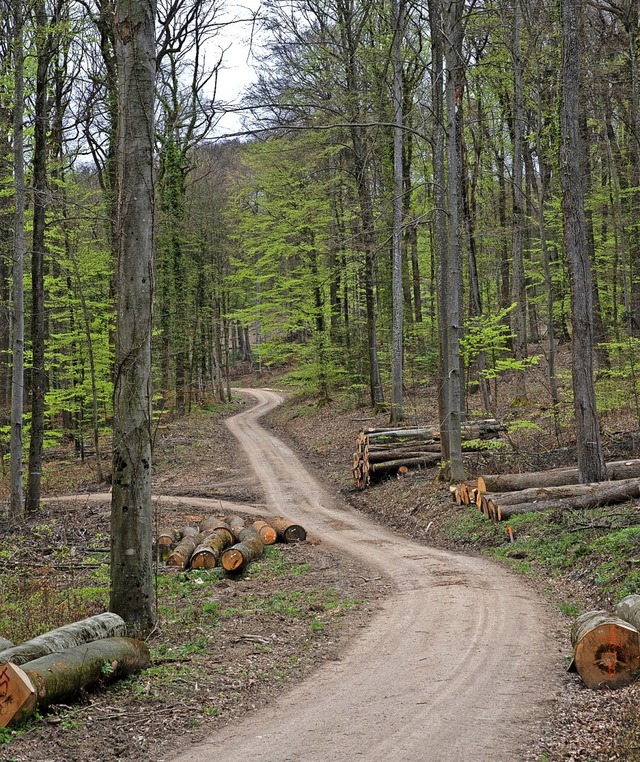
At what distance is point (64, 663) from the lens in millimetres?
5496

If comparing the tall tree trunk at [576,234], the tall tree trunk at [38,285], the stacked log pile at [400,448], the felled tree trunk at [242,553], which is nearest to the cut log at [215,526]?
the felled tree trunk at [242,553]

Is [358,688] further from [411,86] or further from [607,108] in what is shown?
[411,86]

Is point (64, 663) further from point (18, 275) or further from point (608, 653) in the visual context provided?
point (18, 275)

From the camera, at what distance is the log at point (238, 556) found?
1130cm

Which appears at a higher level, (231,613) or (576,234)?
(576,234)

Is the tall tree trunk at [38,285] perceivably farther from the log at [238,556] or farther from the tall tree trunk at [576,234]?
the tall tree trunk at [576,234]

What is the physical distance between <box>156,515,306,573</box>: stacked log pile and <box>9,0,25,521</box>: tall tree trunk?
14.8ft

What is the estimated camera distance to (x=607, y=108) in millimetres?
21797

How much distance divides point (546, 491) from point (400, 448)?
6956 millimetres

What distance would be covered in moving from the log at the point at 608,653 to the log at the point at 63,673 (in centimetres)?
404

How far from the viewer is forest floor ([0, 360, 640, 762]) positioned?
493 centimetres

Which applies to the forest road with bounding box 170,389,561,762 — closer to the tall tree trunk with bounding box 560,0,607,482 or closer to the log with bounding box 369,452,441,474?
the tall tree trunk with bounding box 560,0,607,482

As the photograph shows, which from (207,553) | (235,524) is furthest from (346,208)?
(207,553)

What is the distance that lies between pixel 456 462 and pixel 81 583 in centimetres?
893
